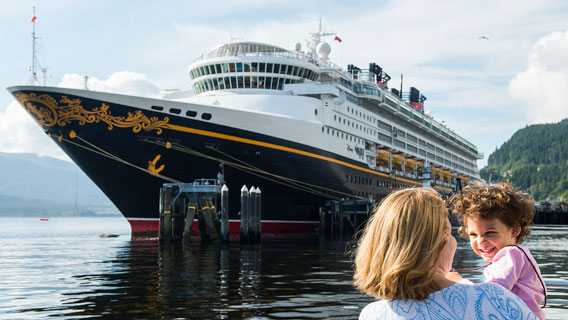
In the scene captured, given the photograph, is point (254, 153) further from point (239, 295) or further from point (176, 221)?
point (239, 295)

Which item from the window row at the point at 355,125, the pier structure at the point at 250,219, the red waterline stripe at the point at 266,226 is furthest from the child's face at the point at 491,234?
the window row at the point at 355,125

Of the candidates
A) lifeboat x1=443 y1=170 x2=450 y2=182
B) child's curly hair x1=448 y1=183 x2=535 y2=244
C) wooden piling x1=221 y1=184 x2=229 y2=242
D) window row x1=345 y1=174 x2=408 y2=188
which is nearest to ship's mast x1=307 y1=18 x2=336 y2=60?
window row x1=345 y1=174 x2=408 y2=188

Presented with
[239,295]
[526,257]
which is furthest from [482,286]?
[239,295]

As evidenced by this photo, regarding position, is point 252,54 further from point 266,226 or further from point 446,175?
point 446,175

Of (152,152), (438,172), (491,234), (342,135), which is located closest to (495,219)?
(491,234)

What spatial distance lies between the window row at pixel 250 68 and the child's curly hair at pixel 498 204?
31.6 m

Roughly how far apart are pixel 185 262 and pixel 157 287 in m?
5.55

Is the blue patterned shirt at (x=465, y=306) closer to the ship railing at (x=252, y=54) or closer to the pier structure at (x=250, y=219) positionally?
the pier structure at (x=250, y=219)

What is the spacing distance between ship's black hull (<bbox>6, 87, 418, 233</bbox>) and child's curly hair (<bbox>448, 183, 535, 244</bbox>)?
82.8 ft

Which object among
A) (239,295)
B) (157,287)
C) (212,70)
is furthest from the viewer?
(212,70)

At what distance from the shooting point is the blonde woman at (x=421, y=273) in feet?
7.30

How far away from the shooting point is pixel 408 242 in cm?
224

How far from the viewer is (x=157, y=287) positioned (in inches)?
511

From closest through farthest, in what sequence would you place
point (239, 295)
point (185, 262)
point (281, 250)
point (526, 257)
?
point (526, 257) → point (239, 295) → point (185, 262) → point (281, 250)
